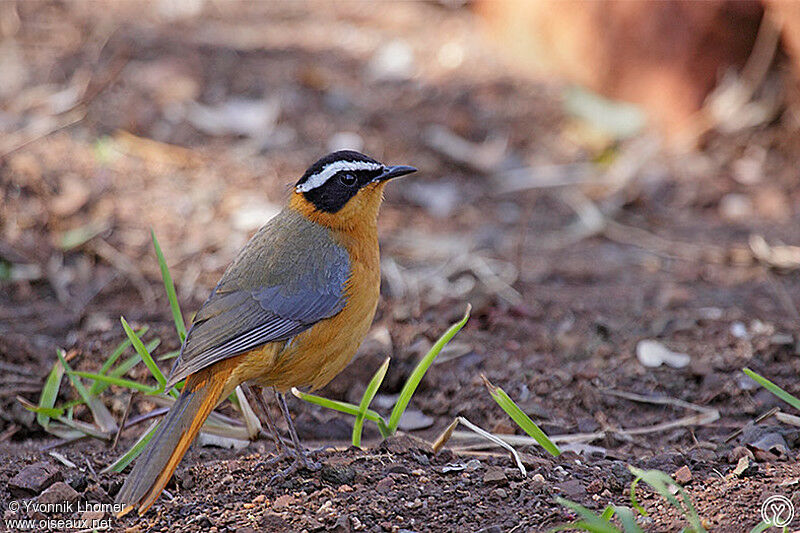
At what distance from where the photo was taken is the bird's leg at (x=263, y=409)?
13.1 ft

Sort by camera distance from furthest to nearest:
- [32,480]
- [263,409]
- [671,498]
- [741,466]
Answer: [263,409] < [32,480] < [741,466] < [671,498]

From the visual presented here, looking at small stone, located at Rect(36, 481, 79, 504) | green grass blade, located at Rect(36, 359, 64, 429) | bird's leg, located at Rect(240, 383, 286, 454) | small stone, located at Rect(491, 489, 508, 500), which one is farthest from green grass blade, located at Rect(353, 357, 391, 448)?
green grass blade, located at Rect(36, 359, 64, 429)

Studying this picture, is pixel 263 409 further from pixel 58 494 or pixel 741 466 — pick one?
pixel 741 466

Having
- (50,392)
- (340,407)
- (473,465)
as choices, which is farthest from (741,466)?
(50,392)

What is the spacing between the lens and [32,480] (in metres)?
3.71

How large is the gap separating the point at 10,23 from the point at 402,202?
197 inches

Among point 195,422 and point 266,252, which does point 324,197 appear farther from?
point 195,422

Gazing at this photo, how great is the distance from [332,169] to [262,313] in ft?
2.59

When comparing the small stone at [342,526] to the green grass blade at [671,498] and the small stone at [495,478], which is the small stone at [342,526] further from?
the green grass blade at [671,498]

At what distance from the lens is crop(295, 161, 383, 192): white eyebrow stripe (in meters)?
4.34

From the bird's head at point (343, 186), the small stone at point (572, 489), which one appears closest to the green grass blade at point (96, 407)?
the bird's head at point (343, 186)

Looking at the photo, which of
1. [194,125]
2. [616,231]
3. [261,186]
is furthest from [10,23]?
[616,231]

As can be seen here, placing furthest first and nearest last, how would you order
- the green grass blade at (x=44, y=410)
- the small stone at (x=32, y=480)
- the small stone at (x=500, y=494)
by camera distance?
the green grass blade at (x=44, y=410) < the small stone at (x=32, y=480) < the small stone at (x=500, y=494)

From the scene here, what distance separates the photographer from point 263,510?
345 centimetres
